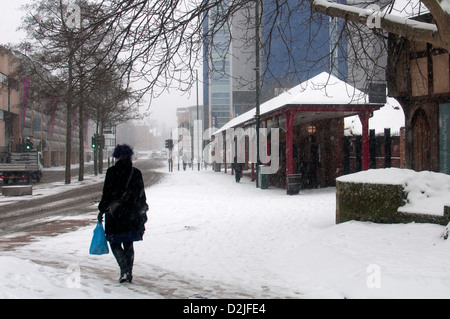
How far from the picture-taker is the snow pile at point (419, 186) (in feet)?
22.2

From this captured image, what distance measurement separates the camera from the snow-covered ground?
441 centimetres

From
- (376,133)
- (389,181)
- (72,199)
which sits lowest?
(72,199)

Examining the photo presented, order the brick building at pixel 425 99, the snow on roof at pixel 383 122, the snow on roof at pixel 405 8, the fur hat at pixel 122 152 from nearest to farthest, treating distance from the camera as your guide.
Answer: the fur hat at pixel 122 152, the snow on roof at pixel 405 8, the brick building at pixel 425 99, the snow on roof at pixel 383 122

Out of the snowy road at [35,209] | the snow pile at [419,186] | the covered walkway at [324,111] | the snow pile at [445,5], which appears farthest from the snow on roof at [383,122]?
the snow pile at [445,5]

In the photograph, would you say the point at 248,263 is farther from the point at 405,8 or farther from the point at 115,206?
the point at 405,8

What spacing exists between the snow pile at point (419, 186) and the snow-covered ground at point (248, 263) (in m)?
0.41

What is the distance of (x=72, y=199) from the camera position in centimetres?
1598

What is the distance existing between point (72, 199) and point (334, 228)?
11997 mm

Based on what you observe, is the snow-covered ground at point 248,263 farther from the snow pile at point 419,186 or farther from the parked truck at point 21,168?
the parked truck at point 21,168

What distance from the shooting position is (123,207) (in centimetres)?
455

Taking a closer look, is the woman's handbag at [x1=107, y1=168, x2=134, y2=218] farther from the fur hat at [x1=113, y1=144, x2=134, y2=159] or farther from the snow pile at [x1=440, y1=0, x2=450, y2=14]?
the snow pile at [x1=440, y1=0, x2=450, y2=14]

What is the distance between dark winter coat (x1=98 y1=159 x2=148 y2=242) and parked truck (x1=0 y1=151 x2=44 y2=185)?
2204 centimetres
